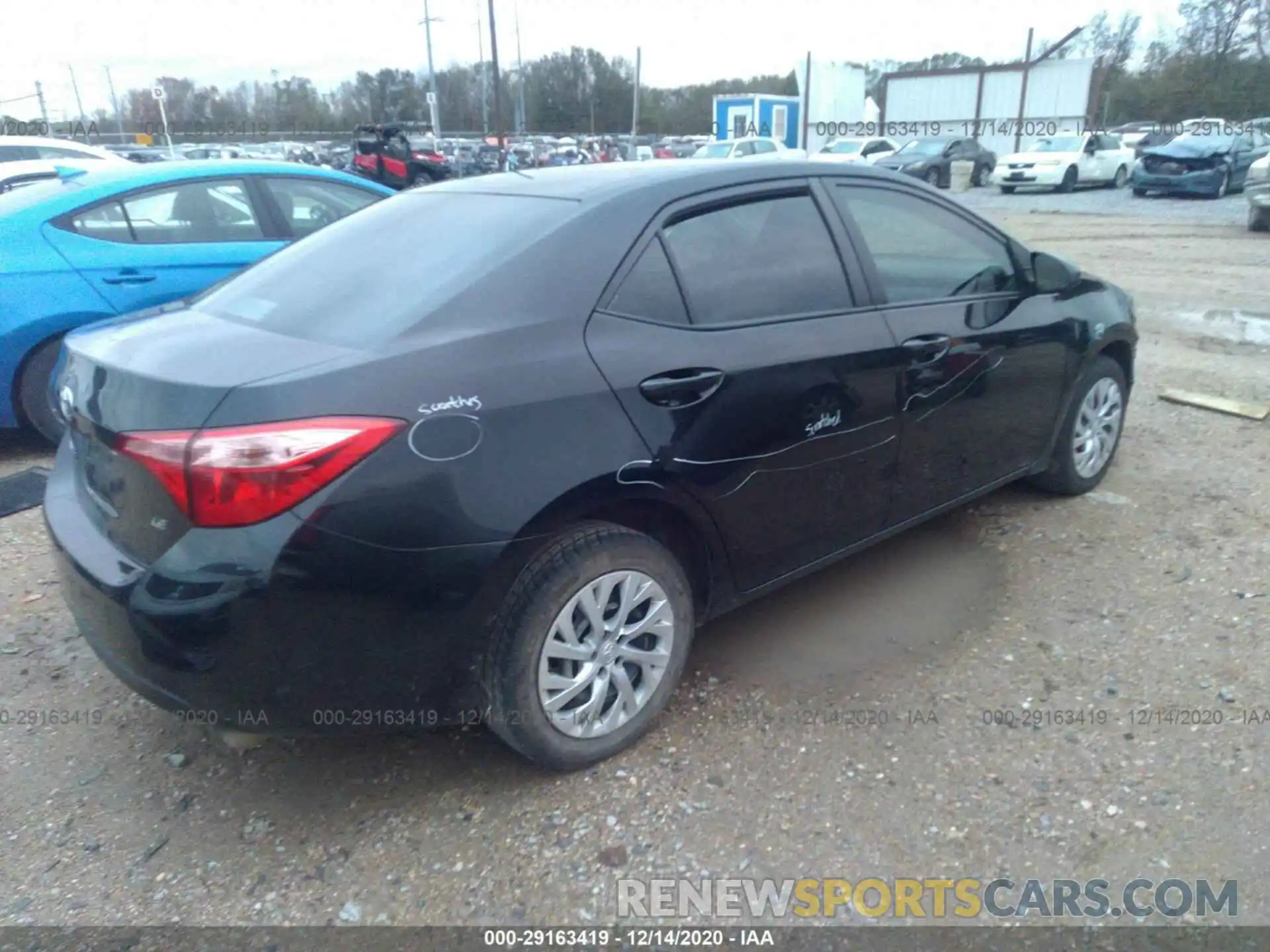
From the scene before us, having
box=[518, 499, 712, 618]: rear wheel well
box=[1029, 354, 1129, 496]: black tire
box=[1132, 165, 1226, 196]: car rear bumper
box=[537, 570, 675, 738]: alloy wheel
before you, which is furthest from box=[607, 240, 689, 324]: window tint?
box=[1132, 165, 1226, 196]: car rear bumper

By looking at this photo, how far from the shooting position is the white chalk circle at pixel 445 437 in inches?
89.9

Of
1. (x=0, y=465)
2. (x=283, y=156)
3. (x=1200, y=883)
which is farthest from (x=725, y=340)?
(x=283, y=156)

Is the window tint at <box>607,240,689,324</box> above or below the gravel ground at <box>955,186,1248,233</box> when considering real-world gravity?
above

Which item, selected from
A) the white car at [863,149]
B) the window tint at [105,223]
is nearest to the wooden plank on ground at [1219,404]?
the window tint at [105,223]

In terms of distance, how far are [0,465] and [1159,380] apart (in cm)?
710

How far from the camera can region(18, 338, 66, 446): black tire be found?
16.3 ft

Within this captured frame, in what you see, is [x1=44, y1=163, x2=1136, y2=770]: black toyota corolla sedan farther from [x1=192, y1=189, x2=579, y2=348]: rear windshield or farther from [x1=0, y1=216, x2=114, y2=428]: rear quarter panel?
[x1=0, y1=216, x2=114, y2=428]: rear quarter panel

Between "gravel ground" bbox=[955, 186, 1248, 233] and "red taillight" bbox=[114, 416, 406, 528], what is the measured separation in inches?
646

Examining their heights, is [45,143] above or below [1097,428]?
above

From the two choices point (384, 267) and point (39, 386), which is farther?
point (39, 386)

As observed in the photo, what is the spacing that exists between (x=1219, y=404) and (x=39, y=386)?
263 inches

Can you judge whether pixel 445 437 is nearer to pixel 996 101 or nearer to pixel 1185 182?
pixel 1185 182

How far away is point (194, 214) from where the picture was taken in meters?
5.59

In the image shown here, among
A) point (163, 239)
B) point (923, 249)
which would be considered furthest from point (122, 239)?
point (923, 249)
